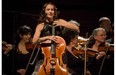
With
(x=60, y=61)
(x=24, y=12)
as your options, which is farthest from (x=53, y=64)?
(x=24, y=12)

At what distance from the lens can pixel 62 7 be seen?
2.56m

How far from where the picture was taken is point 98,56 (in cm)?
254

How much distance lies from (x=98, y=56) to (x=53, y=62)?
1.17ft

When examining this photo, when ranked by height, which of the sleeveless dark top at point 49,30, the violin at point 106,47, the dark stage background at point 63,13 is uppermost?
Result: the dark stage background at point 63,13

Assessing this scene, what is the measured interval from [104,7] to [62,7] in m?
0.32

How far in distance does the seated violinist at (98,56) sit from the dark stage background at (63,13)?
0.29 ft

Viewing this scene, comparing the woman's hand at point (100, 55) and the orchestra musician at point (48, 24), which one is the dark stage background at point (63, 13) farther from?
the woman's hand at point (100, 55)

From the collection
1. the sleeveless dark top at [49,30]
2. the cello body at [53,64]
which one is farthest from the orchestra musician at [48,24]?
the cello body at [53,64]

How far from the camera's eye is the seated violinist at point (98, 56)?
2.52m

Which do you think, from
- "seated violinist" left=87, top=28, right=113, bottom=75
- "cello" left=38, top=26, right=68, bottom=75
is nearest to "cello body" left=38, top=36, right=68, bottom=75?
"cello" left=38, top=26, right=68, bottom=75

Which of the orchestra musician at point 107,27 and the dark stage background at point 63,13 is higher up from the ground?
the dark stage background at point 63,13

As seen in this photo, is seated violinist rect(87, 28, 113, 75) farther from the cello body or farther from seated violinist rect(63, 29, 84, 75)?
the cello body

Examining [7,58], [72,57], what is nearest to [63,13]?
[72,57]

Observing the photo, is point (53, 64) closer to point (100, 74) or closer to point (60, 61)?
point (60, 61)
